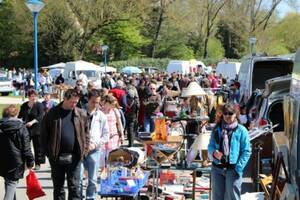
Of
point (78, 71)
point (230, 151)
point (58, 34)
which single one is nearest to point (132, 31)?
point (58, 34)

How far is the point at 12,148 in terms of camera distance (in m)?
8.14

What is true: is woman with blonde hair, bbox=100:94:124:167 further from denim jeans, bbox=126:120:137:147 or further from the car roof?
denim jeans, bbox=126:120:137:147

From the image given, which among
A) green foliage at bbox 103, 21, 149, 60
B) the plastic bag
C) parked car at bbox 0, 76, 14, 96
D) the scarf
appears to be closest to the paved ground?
the plastic bag

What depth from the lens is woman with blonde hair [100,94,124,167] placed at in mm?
9956

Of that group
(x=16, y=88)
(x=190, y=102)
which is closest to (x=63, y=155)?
(x=190, y=102)

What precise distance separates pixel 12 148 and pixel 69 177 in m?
0.85

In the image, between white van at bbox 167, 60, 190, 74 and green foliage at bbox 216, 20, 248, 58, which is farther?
green foliage at bbox 216, 20, 248, 58

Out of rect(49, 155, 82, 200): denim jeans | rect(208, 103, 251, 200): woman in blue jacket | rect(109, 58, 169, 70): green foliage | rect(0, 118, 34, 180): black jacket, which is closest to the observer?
rect(208, 103, 251, 200): woman in blue jacket

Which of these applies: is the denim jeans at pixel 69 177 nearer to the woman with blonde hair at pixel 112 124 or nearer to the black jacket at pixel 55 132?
the black jacket at pixel 55 132

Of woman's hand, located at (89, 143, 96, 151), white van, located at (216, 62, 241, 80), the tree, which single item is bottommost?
woman's hand, located at (89, 143, 96, 151)

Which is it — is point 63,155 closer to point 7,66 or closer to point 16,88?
point 16,88

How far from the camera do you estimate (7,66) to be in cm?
7038

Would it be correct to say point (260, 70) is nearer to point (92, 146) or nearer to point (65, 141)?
point (92, 146)

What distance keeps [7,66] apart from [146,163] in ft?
209
